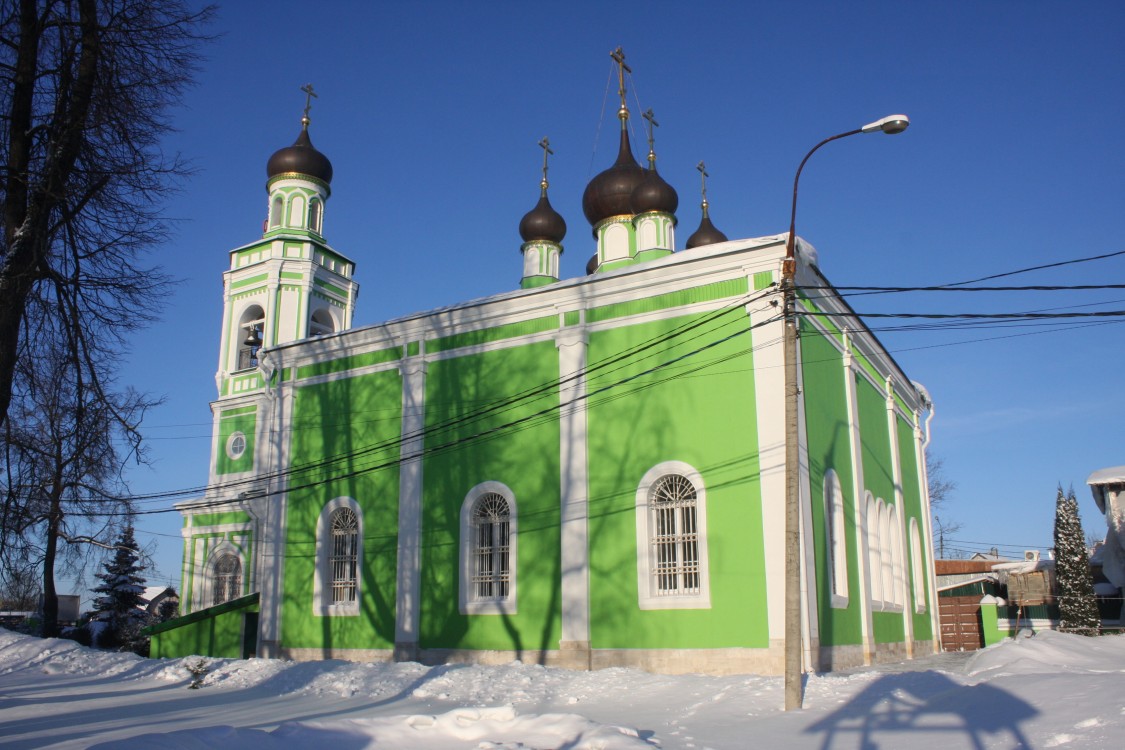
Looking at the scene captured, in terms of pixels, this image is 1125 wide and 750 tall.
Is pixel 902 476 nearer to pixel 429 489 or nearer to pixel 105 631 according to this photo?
pixel 429 489

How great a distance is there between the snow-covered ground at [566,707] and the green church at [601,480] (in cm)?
172

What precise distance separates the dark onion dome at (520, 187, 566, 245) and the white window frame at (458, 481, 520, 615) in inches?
394

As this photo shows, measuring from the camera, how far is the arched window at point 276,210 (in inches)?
1046

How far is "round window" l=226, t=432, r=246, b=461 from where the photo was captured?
25234 millimetres

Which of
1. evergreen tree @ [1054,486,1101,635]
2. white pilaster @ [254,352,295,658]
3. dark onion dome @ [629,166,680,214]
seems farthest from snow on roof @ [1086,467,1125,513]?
white pilaster @ [254,352,295,658]

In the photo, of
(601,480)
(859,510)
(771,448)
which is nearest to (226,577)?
(601,480)

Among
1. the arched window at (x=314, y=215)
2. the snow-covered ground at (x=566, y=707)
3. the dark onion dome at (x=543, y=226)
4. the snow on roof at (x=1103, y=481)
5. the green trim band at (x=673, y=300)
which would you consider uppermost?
the arched window at (x=314, y=215)

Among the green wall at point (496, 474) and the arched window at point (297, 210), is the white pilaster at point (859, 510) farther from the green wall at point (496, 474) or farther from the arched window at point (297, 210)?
the arched window at point (297, 210)

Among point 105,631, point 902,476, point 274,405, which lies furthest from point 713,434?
point 105,631

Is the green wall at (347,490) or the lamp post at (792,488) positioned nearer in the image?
the lamp post at (792,488)

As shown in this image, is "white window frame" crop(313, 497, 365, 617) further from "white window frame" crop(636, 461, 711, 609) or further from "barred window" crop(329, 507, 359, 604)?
"white window frame" crop(636, 461, 711, 609)

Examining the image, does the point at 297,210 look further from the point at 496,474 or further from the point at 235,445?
the point at 496,474

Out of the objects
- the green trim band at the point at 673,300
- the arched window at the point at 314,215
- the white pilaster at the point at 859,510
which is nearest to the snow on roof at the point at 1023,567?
the white pilaster at the point at 859,510

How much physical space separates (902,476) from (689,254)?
9041 mm
